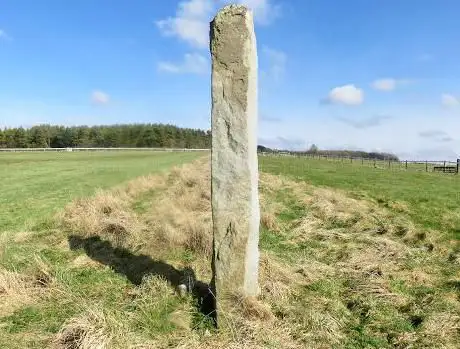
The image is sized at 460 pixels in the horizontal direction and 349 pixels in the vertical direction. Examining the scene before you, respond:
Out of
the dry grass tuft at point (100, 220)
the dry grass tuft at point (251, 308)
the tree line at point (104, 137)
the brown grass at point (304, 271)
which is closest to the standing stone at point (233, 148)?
the dry grass tuft at point (251, 308)

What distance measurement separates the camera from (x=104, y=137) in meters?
170

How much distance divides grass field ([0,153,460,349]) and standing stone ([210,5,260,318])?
58 centimetres

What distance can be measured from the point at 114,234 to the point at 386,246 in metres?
6.61

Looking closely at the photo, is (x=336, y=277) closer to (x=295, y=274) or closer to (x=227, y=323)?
(x=295, y=274)

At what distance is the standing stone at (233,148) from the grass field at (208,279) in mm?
Result: 585

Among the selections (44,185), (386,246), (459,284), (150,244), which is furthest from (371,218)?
(44,185)

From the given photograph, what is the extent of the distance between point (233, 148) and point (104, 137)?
171050mm

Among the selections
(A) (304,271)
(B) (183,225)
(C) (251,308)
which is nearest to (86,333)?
(C) (251,308)

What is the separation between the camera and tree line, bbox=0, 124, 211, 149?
15186 cm

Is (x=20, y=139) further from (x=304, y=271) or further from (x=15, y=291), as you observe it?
(x=304, y=271)

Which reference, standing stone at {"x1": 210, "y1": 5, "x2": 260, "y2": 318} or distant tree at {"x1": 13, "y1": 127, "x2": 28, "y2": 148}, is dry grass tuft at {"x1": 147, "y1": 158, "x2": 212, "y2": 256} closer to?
standing stone at {"x1": 210, "y1": 5, "x2": 260, "y2": 318}

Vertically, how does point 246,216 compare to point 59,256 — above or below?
above

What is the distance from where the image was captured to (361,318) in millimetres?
6656

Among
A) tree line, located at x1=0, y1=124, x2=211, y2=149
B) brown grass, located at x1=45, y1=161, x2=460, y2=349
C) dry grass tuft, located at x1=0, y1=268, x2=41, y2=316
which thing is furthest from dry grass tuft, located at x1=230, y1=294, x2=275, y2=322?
tree line, located at x1=0, y1=124, x2=211, y2=149
